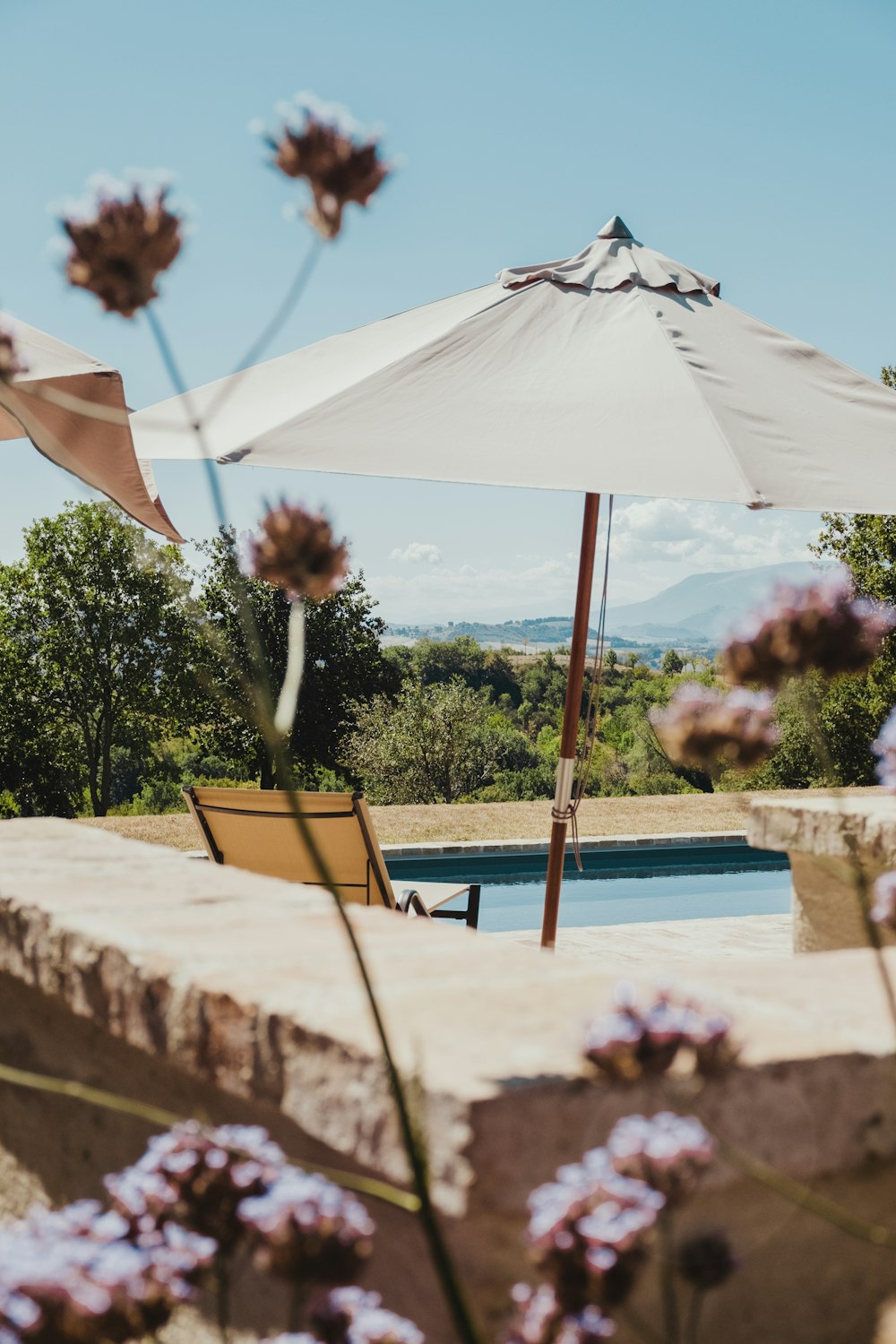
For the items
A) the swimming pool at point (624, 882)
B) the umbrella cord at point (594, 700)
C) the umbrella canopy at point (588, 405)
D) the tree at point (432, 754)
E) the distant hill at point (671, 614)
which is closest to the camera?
the umbrella canopy at point (588, 405)

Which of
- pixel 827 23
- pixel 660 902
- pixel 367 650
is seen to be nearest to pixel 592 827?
pixel 660 902

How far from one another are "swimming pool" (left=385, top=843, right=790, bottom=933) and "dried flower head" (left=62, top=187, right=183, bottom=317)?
7.33 meters

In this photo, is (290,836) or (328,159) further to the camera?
(290,836)

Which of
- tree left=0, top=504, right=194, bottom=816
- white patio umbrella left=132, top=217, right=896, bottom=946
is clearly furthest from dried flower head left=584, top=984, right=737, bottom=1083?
tree left=0, top=504, right=194, bottom=816

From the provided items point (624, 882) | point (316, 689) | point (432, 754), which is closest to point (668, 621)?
point (316, 689)

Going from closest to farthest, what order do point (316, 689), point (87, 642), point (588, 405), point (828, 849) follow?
point (828, 849) < point (588, 405) < point (316, 689) < point (87, 642)

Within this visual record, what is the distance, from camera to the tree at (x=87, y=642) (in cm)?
2848

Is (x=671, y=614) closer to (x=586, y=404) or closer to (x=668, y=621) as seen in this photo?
(x=668, y=621)

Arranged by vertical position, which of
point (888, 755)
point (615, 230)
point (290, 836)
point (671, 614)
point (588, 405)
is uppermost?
point (671, 614)

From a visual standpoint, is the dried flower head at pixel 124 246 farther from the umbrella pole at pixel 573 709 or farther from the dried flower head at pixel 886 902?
the umbrella pole at pixel 573 709

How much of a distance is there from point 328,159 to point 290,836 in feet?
10.5

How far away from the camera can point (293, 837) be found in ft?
12.2

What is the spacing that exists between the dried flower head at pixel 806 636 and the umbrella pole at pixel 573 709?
8.62 ft

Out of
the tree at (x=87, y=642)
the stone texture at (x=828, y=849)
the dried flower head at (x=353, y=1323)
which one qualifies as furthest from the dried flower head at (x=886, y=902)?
the tree at (x=87, y=642)
